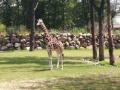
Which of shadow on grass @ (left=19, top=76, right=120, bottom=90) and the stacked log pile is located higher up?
the stacked log pile

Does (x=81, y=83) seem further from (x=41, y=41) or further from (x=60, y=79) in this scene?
(x=41, y=41)

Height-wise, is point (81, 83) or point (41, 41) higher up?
point (41, 41)

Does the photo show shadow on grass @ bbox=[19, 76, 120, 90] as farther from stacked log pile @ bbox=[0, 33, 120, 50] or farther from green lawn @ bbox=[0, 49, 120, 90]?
stacked log pile @ bbox=[0, 33, 120, 50]

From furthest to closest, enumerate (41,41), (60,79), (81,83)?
(41,41) < (60,79) < (81,83)

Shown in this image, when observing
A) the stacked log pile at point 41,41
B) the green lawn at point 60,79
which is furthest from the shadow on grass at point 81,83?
the stacked log pile at point 41,41

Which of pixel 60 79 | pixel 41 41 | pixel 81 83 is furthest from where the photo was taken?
pixel 41 41

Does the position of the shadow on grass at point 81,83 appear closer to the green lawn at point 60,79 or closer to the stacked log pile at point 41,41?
the green lawn at point 60,79

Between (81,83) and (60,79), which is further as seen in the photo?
(60,79)

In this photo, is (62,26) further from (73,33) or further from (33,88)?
(33,88)

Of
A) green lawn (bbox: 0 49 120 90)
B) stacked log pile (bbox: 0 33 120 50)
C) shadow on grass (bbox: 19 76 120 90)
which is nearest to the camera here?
shadow on grass (bbox: 19 76 120 90)

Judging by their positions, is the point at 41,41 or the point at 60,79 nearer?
the point at 60,79

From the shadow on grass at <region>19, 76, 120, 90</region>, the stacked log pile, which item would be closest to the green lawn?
the shadow on grass at <region>19, 76, 120, 90</region>

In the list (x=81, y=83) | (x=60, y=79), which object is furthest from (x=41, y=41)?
(x=81, y=83)

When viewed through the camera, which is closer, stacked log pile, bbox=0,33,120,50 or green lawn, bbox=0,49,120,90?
green lawn, bbox=0,49,120,90
